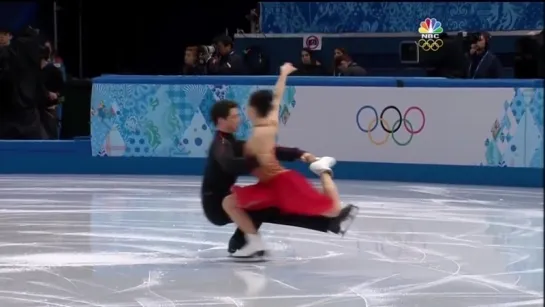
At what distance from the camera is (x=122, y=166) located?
420 inches

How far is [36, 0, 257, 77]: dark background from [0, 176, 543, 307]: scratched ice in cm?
896

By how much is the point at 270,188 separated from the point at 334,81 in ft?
15.2

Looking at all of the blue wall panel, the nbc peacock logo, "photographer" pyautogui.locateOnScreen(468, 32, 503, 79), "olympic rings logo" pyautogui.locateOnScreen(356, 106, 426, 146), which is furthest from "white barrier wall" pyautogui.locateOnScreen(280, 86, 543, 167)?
the blue wall panel

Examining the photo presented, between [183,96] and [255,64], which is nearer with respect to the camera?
[183,96]

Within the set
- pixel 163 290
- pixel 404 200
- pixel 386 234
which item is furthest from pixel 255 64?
pixel 163 290

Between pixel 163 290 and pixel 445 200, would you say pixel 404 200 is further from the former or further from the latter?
pixel 163 290

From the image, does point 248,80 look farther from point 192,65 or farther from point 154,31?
point 154,31

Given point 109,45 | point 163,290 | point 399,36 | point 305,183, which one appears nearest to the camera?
point 163,290

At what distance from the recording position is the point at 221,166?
5672 millimetres

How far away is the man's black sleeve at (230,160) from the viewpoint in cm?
540

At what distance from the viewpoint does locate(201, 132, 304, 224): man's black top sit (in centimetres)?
555

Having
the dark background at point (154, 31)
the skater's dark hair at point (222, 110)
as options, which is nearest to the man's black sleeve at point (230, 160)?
the skater's dark hair at point (222, 110)

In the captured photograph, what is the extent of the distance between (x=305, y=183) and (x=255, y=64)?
9.22 m

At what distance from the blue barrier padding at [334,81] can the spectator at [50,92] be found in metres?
1.09
